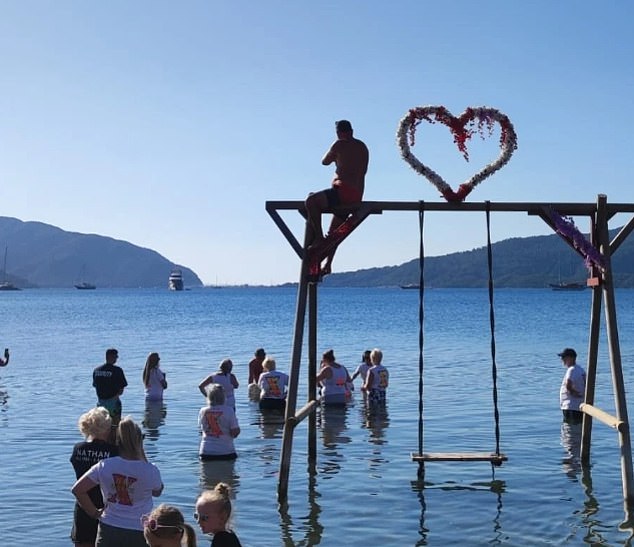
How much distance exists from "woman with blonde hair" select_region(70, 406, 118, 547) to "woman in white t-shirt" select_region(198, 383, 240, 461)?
537 cm

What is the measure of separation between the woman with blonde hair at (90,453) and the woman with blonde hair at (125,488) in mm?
379

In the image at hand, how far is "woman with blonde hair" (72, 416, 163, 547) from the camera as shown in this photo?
7.72m

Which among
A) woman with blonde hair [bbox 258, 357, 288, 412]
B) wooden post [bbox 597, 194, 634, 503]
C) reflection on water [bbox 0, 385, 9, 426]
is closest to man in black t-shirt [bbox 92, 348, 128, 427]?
woman with blonde hair [bbox 258, 357, 288, 412]

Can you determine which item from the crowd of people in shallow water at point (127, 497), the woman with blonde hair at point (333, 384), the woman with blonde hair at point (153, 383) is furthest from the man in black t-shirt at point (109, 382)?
the woman with blonde hair at point (333, 384)

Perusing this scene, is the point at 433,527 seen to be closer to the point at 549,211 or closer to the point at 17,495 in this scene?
the point at 549,211

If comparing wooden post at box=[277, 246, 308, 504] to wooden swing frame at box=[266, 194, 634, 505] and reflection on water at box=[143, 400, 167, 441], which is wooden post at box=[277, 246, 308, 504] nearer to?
wooden swing frame at box=[266, 194, 634, 505]

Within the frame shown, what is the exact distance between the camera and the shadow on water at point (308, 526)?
11.4 metres

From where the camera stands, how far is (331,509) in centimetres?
1281

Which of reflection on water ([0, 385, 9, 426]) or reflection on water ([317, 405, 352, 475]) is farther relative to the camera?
reflection on water ([0, 385, 9, 426])

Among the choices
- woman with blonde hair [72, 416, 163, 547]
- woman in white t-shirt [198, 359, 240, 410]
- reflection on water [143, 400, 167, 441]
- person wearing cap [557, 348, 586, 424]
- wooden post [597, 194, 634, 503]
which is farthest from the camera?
Answer: reflection on water [143, 400, 167, 441]

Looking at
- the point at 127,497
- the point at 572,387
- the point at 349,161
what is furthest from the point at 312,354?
the point at 127,497

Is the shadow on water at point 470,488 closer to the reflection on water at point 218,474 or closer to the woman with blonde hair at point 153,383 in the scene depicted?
the reflection on water at point 218,474

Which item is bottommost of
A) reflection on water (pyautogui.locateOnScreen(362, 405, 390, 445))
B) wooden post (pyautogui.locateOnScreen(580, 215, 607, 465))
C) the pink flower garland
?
reflection on water (pyautogui.locateOnScreen(362, 405, 390, 445))

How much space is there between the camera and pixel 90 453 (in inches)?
325
